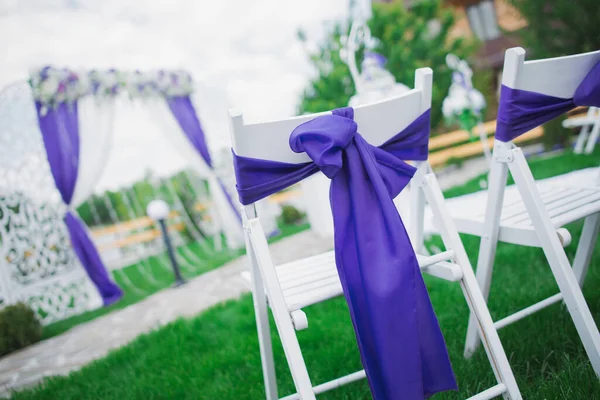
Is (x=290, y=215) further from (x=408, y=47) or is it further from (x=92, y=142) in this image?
(x=408, y=47)

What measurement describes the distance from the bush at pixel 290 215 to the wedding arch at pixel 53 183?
3530 millimetres

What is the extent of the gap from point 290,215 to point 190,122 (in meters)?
2.66

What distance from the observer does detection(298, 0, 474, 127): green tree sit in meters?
10.9

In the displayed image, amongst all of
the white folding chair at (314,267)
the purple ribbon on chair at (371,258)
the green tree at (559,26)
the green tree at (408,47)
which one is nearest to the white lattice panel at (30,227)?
the white folding chair at (314,267)

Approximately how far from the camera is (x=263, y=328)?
49.9 inches

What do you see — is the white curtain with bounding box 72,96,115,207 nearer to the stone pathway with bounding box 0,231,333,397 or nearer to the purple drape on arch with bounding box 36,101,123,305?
the purple drape on arch with bounding box 36,101,123,305

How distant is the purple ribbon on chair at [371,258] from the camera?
3.19 ft

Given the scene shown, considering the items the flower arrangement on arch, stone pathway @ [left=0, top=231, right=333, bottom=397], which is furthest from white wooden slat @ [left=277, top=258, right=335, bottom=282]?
the flower arrangement on arch

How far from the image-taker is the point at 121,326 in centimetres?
315

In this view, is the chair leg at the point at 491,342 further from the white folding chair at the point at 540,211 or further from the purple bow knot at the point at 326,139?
the purple bow knot at the point at 326,139

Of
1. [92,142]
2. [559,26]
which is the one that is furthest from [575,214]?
[559,26]

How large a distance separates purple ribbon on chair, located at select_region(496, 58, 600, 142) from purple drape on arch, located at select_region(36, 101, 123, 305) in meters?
4.24

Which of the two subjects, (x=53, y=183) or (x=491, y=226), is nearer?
(x=491, y=226)

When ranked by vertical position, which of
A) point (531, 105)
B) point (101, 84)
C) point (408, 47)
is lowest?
point (531, 105)
